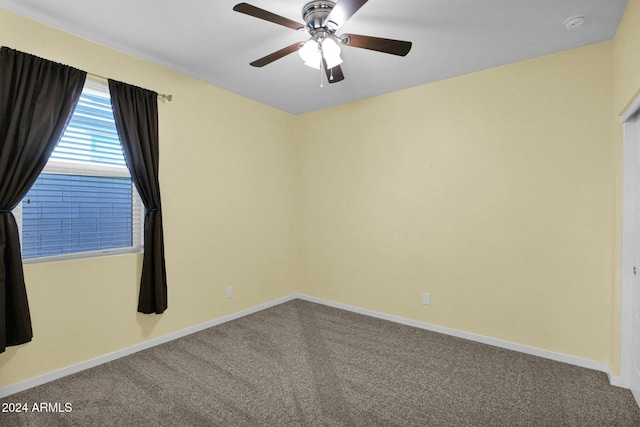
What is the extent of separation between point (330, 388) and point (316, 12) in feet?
8.32

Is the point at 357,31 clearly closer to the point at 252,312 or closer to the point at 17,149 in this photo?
the point at 17,149

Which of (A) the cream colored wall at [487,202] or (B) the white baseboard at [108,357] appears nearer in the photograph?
(B) the white baseboard at [108,357]

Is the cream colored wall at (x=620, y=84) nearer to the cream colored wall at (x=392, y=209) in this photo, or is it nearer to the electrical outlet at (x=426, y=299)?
the cream colored wall at (x=392, y=209)

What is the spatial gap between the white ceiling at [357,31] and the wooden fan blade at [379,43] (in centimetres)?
28

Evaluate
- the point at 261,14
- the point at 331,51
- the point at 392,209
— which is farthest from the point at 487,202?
the point at 261,14

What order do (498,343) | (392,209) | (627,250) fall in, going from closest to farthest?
(627,250), (498,343), (392,209)

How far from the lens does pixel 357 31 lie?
2480mm

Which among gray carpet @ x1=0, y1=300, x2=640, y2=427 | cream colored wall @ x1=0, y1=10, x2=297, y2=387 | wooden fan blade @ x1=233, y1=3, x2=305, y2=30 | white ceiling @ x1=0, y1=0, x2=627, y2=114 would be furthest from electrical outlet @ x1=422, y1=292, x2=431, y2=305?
wooden fan blade @ x1=233, y1=3, x2=305, y2=30

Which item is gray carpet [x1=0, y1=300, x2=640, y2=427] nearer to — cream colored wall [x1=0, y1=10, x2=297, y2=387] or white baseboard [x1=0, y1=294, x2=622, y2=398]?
white baseboard [x1=0, y1=294, x2=622, y2=398]

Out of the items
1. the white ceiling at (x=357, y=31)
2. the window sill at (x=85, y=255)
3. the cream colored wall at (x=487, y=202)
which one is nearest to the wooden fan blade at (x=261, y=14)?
the white ceiling at (x=357, y=31)

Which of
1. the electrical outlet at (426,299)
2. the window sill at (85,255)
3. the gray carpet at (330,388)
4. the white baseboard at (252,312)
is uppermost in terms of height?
the window sill at (85,255)

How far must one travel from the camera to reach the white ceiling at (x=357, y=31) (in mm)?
2143

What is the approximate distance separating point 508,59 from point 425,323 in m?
2.65

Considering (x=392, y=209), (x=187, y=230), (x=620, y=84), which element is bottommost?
(x=187, y=230)
